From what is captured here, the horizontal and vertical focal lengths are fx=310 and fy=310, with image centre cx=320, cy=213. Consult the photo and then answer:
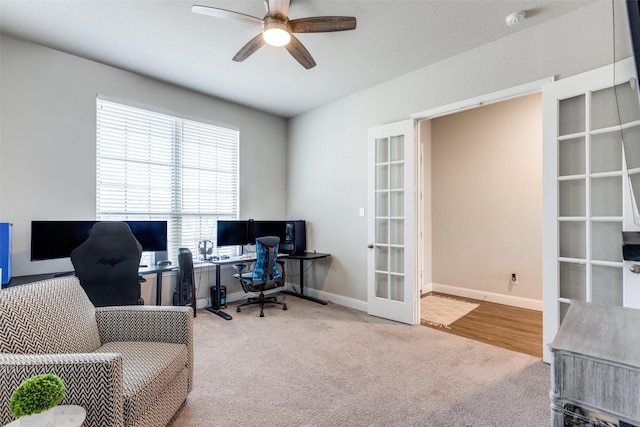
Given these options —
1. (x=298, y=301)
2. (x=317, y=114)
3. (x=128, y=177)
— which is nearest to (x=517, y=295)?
(x=298, y=301)

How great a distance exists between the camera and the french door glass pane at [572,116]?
245cm

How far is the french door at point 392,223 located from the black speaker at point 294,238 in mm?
1234

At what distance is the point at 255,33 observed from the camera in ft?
9.21

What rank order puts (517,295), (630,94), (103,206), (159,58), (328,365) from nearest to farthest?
(630,94), (328,365), (159,58), (103,206), (517,295)

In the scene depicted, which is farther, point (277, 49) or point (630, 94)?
point (277, 49)

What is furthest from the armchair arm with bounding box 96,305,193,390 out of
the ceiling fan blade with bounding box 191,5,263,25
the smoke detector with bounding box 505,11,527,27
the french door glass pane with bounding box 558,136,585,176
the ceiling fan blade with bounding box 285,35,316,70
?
the smoke detector with bounding box 505,11,527,27

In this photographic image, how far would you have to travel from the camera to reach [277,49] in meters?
3.06

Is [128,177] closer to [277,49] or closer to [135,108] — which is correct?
[135,108]

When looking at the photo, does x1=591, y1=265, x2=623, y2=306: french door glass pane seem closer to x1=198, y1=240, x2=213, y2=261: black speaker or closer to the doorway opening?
the doorway opening

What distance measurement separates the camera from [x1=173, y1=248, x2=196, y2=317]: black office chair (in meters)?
3.73

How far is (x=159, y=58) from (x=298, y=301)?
346 cm

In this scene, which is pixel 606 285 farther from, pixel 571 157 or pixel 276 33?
pixel 276 33

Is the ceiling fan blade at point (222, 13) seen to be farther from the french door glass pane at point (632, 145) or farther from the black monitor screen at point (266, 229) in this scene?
the black monitor screen at point (266, 229)

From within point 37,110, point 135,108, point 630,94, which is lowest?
point 630,94
